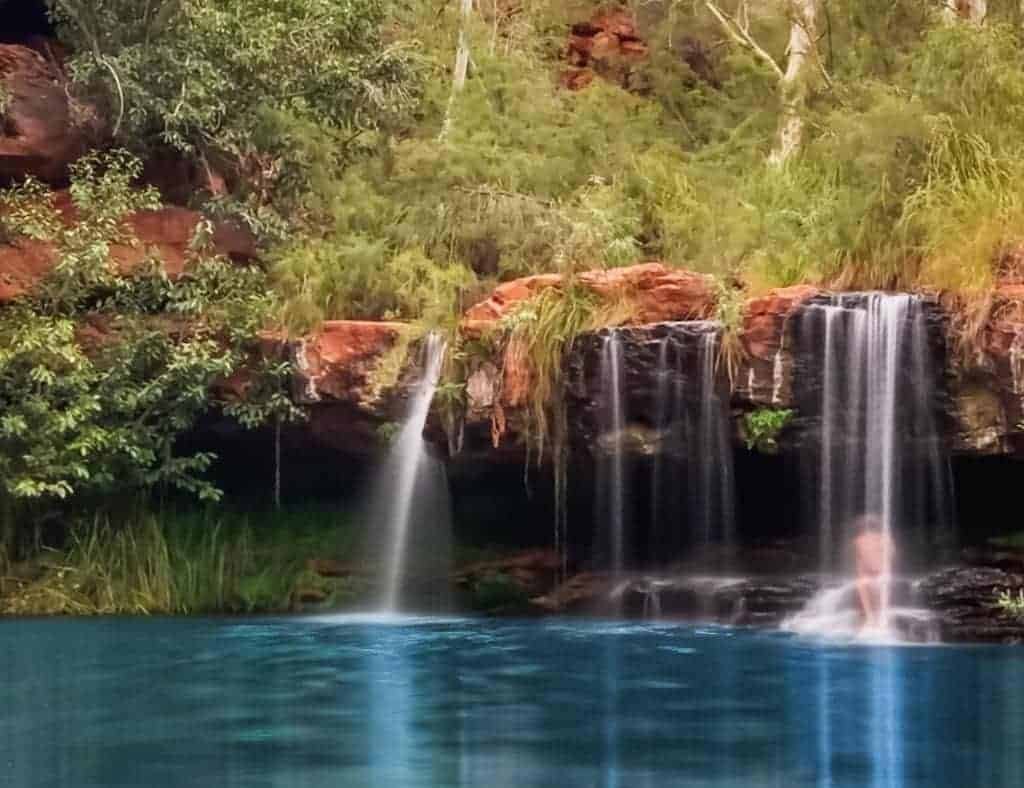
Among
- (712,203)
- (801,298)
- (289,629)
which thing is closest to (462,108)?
(712,203)

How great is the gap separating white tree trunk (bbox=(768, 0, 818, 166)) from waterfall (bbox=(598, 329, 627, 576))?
5.41 meters

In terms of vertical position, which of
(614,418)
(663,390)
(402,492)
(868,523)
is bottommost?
(868,523)

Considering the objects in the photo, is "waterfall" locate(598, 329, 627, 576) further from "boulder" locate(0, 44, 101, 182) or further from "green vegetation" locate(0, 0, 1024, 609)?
"boulder" locate(0, 44, 101, 182)

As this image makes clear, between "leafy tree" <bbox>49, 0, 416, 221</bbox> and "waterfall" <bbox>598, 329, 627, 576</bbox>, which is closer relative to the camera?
"waterfall" <bbox>598, 329, 627, 576</bbox>

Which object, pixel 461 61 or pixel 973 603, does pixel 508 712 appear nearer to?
pixel 973 603

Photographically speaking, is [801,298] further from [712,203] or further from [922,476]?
[712,203]

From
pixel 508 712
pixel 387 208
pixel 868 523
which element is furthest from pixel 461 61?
pixel 508 712

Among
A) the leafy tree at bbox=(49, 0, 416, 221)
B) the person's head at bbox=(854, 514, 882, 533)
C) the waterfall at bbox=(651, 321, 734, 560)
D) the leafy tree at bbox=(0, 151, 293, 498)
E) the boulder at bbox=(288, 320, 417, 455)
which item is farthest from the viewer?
the leafy tree at bbox=(49, 0, 416, 221)

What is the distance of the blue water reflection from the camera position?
17.9 feet

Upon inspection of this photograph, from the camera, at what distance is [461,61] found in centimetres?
1773

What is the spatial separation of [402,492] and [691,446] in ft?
11.9

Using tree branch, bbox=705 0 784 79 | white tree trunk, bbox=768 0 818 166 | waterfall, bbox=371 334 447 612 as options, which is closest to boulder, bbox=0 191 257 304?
waterfall, bbox=371 334 447 612

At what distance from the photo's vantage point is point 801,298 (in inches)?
466

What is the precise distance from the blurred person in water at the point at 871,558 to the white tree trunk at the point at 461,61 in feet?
24.9
